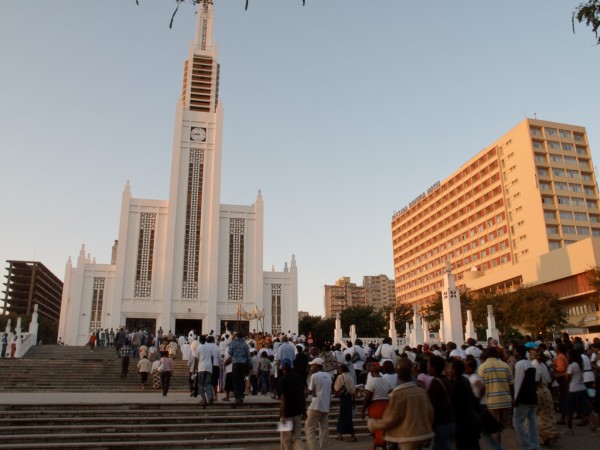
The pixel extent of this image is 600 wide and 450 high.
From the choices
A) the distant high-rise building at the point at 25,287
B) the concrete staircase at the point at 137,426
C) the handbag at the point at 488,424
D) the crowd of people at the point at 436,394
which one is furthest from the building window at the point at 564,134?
the distant high-rise building at the point at 25,287

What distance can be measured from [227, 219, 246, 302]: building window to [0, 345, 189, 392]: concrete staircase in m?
19.9

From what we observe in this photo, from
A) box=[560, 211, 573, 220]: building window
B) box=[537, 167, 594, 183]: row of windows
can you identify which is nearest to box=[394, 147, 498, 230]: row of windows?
box=[537, 167, 594, 183]: row of windows

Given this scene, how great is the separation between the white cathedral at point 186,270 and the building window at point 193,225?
0.08m

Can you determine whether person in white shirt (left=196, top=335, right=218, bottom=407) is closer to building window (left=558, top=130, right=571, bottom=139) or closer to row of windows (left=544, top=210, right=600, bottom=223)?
row of windows (left=544, top=210, right=600, bottom=223)

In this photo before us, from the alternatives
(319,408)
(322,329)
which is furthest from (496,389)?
(322,329)

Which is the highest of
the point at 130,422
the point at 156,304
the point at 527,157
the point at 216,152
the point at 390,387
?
the point at 527,157

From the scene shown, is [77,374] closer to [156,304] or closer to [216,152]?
[156,304]

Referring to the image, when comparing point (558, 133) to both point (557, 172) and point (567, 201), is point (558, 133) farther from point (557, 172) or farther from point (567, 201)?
point (567, 201)

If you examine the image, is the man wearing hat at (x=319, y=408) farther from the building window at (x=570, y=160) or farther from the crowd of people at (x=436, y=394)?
the building window at (x=570, y=160)

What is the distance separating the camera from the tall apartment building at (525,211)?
183 ft

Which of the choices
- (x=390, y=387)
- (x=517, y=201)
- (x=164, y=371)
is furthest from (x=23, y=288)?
(x=390, y=387)

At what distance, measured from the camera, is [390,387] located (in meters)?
7.56

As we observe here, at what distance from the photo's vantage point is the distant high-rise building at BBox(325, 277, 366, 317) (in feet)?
593

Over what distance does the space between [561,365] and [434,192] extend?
79.7 m
